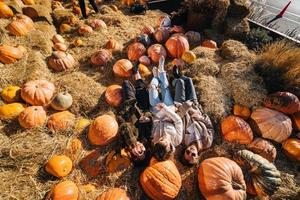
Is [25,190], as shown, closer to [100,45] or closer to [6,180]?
[6,180]

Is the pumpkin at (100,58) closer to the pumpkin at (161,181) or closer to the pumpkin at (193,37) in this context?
the pumpkin at (193,37)

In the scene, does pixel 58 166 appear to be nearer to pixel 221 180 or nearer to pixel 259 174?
pixel 221 180

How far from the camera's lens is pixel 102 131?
3.62 metres

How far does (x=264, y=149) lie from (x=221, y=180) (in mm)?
1018

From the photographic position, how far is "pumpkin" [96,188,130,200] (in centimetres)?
304

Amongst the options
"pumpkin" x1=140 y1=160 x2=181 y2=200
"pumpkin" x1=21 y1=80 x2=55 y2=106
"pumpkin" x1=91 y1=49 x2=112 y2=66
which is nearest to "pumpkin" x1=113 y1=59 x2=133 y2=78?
"pumpkin" x1=91 y1=49 x2=112 y2=66

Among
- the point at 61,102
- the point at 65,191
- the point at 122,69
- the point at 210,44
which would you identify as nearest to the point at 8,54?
the point at 61,102

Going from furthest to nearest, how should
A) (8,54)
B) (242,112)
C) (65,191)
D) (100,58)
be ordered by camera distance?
(100,58), (8,54), (242,112), (65,191)

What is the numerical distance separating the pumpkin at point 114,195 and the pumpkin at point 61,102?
1568mm

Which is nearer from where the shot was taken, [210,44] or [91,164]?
[91,164]

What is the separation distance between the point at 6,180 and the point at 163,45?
158 inches

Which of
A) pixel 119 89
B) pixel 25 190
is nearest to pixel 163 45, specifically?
pixel 119 89

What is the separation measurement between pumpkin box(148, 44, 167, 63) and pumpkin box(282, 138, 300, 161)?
281 centimetres

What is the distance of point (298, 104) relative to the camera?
13.5ft
